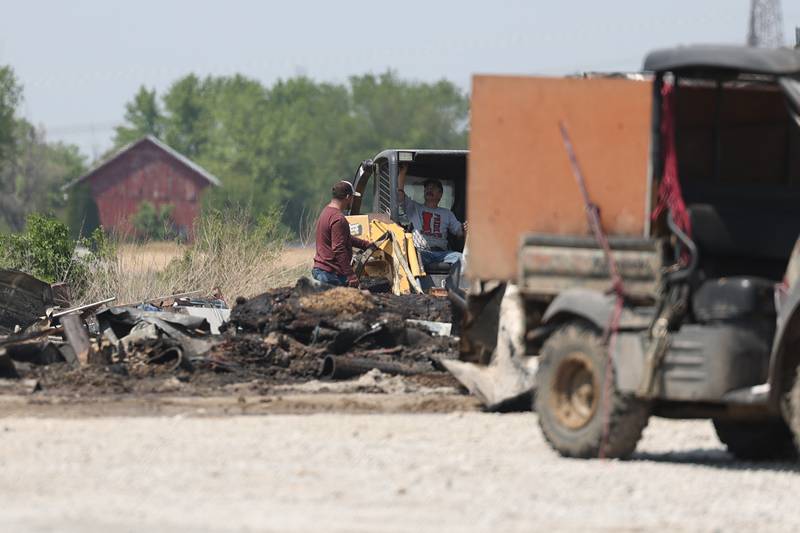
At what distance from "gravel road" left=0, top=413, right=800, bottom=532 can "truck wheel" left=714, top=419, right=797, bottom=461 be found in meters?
0.17

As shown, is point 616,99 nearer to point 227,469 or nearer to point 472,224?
point 472,224

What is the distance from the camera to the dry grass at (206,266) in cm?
2495

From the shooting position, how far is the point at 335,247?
66.9ft

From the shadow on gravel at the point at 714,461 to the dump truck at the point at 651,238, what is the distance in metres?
0.14

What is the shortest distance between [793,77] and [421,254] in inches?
451

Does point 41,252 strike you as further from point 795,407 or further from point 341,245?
point 795,407

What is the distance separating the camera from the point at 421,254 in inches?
874

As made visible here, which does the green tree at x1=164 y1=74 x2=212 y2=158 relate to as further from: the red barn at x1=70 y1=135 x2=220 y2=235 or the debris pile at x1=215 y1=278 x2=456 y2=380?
the debris pile at x1=215 y1=278 x2=456 y2=380

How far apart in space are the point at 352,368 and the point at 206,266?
913cm

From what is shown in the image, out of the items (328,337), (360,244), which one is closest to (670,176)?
(328,337)

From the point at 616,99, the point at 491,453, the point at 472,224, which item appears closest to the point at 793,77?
the point at 616,99

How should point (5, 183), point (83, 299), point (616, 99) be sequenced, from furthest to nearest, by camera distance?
point (5, 183) < point (83, 299) < point (616, 99)

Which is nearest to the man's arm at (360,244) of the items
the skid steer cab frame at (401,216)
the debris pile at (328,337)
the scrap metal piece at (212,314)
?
the skid steer cab frame at (401,216)

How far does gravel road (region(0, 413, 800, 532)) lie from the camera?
8719mm
